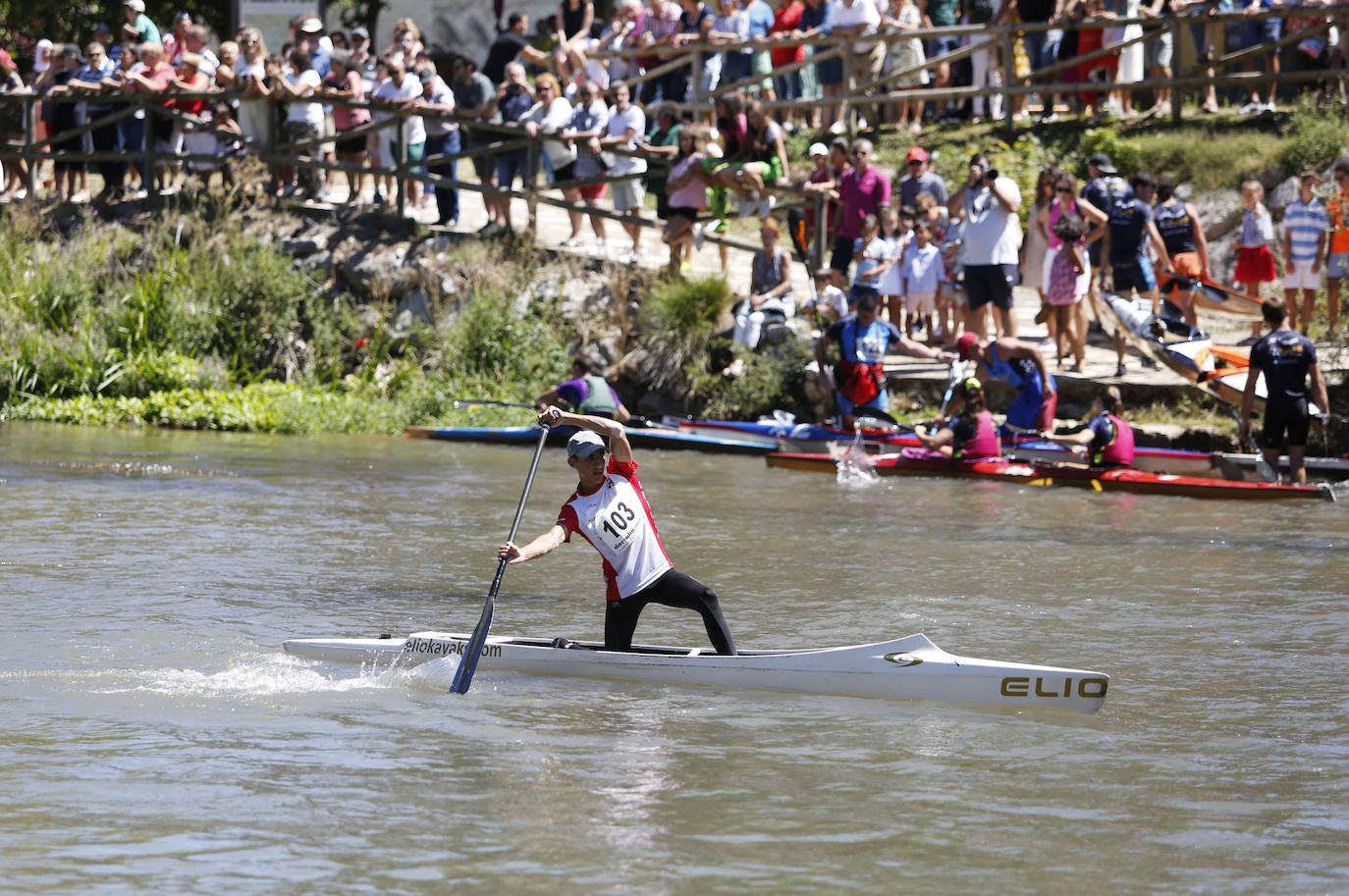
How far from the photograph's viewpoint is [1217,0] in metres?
18.9

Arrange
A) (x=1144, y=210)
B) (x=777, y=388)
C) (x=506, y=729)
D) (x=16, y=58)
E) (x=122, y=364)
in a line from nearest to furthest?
(x=506, y=729)
(x=1144, y=210)
(x=777, y=388)
(x=122, y=364)
(x=16, y=58)

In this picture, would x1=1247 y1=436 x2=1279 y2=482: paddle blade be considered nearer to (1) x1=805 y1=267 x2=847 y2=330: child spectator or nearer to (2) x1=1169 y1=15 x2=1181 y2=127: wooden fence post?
(1) x1=805 y1=267 x2=847 y2=330: child spectator

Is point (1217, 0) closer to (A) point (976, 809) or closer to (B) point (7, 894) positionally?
(A) point (976, 809)

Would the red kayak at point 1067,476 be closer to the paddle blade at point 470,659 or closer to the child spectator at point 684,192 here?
the child spectator at point 684,192

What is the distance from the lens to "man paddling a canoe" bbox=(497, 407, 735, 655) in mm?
8312

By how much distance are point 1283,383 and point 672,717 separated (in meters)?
7.72

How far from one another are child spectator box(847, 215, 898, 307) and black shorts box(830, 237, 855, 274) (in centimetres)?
69

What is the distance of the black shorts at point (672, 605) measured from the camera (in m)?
8.38

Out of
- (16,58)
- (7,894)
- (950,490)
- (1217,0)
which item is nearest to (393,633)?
(7,894)

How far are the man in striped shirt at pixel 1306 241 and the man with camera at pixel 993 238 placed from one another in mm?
2501

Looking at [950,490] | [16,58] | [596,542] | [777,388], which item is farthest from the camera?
[16,58]

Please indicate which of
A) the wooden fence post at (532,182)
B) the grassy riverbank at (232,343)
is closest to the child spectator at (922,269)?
the grassy riverbank at (232,343)

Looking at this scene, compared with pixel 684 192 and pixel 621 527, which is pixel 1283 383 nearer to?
pixel 684 192

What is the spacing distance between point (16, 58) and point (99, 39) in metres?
6.28
